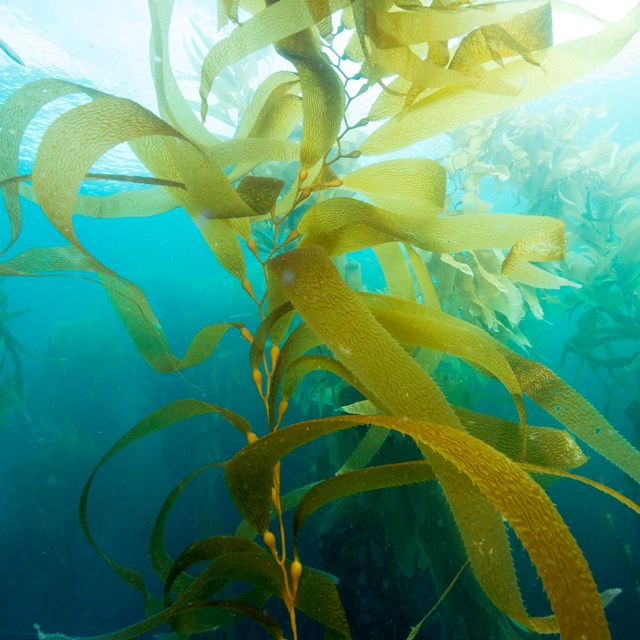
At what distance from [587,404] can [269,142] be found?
0.80 m

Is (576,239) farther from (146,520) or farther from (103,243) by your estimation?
(103,243)

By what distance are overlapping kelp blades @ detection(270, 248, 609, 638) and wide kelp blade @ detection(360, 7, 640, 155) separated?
0.40 metres

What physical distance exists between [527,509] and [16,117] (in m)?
1.03

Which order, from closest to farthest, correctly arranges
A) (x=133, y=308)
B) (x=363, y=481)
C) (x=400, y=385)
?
1. (x=400, y=385)
2. (x=363, y=481)
3. (x=133, y=308)

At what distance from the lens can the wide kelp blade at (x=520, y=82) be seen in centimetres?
73

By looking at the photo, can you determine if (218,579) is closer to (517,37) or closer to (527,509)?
(527,509)

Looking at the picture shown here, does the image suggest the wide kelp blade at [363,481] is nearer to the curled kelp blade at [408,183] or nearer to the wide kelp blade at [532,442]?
the wide kelp blade at [532,442]

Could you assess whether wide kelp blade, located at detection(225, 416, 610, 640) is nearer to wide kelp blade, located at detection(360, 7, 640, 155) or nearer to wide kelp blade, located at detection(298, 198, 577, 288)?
wide kelp blade, located at detection(298, 198, 577, 288)

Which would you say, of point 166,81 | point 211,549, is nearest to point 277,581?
point 211,549

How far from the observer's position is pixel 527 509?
392 mm

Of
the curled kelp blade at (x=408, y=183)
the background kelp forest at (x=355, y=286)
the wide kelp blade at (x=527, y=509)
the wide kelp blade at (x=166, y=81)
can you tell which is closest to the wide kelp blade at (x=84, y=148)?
the background kelp forest at (x=355, y=286)

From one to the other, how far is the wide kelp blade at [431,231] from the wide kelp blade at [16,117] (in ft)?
1.61

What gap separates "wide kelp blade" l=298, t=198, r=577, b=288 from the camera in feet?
→ 2.57

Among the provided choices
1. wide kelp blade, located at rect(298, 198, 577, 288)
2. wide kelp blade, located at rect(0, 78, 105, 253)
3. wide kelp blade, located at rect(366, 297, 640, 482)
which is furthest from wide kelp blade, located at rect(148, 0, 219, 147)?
wide kelp blade, located at rect(366, 297, 640, 482)
